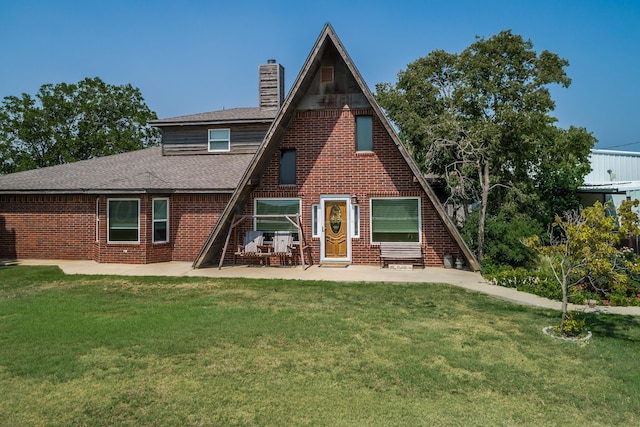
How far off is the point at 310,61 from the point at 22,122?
39.2 m

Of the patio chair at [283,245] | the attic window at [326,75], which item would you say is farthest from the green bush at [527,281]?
the attic window at [326,75]

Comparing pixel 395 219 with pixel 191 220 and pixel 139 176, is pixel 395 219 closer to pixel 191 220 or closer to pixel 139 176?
pixel 191 220

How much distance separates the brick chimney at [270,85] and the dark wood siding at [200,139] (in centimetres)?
266

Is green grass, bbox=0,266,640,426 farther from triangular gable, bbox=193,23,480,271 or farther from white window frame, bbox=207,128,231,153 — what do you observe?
white window frame, bbox=207,128,231,153

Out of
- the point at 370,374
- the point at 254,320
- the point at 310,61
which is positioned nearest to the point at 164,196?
the point at 310,61

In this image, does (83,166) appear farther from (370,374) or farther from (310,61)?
(370,374)

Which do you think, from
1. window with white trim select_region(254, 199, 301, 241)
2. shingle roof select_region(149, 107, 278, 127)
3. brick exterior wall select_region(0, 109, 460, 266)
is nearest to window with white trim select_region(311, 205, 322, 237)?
brick exterior wall select_region(0, 109, 460, 266)

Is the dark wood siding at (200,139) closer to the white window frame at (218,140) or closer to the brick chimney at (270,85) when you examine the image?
the white window frame at (218,140)

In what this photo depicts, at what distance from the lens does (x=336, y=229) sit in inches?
A: 578

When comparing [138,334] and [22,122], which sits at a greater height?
[22,122]

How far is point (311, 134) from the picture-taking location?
48.2ft

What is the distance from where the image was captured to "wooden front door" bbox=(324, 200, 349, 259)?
14.6 m

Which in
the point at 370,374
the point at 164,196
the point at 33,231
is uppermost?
the point at 164,196

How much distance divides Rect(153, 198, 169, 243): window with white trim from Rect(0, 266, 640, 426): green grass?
6.15m
